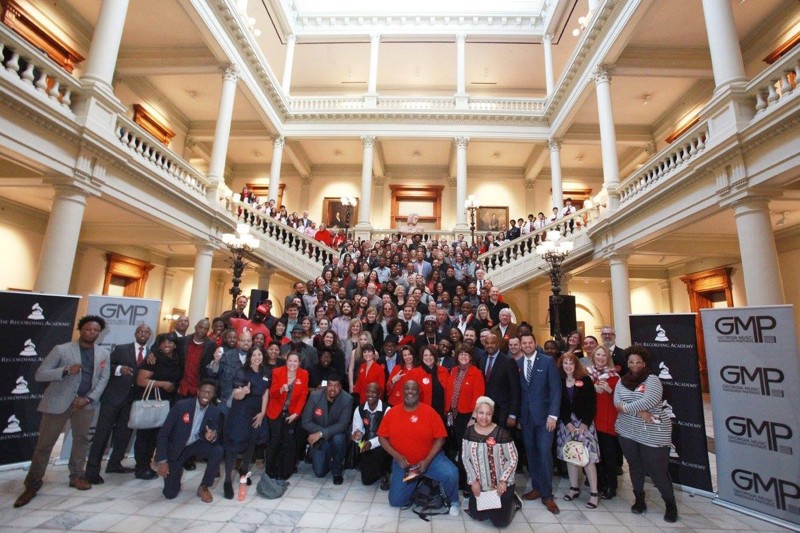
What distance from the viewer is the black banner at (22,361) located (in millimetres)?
4969

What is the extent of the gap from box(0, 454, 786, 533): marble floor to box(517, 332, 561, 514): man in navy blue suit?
29 cm

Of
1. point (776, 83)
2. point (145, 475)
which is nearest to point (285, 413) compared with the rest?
point (145, 475)

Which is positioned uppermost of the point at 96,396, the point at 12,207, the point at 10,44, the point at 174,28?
the point at 174,28

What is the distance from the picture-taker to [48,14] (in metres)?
10.8

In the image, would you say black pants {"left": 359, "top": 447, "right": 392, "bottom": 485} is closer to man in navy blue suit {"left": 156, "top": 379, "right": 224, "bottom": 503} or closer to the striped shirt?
man in navy blue suit {"left": 156, "top": 379, "right": 224, "bottom": 503}

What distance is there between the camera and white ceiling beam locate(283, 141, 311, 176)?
20344 millimetres

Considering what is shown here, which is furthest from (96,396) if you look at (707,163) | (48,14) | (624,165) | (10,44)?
(624,165)

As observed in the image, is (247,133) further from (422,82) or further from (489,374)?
(489,374)

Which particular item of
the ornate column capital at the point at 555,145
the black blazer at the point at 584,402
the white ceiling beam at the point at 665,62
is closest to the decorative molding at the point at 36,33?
the black blazer at the point at 584,402

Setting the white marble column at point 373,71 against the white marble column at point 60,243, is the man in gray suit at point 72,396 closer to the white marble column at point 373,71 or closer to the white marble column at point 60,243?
the white marble column at point 60,243

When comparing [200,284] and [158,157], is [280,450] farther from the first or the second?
[158,157]

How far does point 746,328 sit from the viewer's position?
4.62 m

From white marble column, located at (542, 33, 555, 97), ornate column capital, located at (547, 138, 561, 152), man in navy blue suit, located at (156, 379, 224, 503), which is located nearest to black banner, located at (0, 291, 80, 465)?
man in navy blue suit, located at (156, 379, 224, 503)

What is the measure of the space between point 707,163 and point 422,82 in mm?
17233
